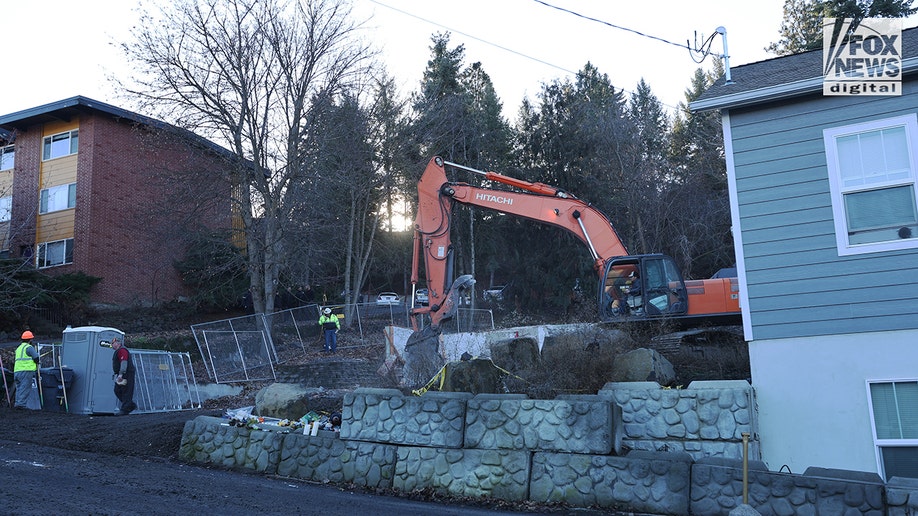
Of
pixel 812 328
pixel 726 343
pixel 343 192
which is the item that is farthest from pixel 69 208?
pixel 812 328

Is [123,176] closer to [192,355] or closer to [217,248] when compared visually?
[217,248]

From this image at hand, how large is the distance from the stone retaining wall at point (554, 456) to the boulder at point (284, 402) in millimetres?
1785

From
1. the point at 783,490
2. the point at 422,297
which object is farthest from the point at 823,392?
the point at 422,297

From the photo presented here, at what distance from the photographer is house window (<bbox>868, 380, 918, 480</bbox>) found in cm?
925

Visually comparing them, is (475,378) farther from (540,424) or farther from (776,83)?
(776,83)

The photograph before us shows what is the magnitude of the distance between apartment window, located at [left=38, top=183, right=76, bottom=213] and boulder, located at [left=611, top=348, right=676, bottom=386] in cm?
2761

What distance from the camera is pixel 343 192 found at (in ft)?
102

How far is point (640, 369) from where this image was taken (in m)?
11.3

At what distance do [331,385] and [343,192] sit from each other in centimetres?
1136

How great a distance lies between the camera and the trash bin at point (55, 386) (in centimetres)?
1692

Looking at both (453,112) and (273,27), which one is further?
(453,112)

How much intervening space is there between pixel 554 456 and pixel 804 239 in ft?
14.6

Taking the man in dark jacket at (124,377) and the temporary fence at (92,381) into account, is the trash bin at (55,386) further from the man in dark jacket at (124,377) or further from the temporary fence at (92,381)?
the man in dark jacket at (124,377)

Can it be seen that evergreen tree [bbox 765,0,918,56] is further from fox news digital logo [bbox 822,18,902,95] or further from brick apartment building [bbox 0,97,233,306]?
brick apartment building [bbox 0,97,233,306]
